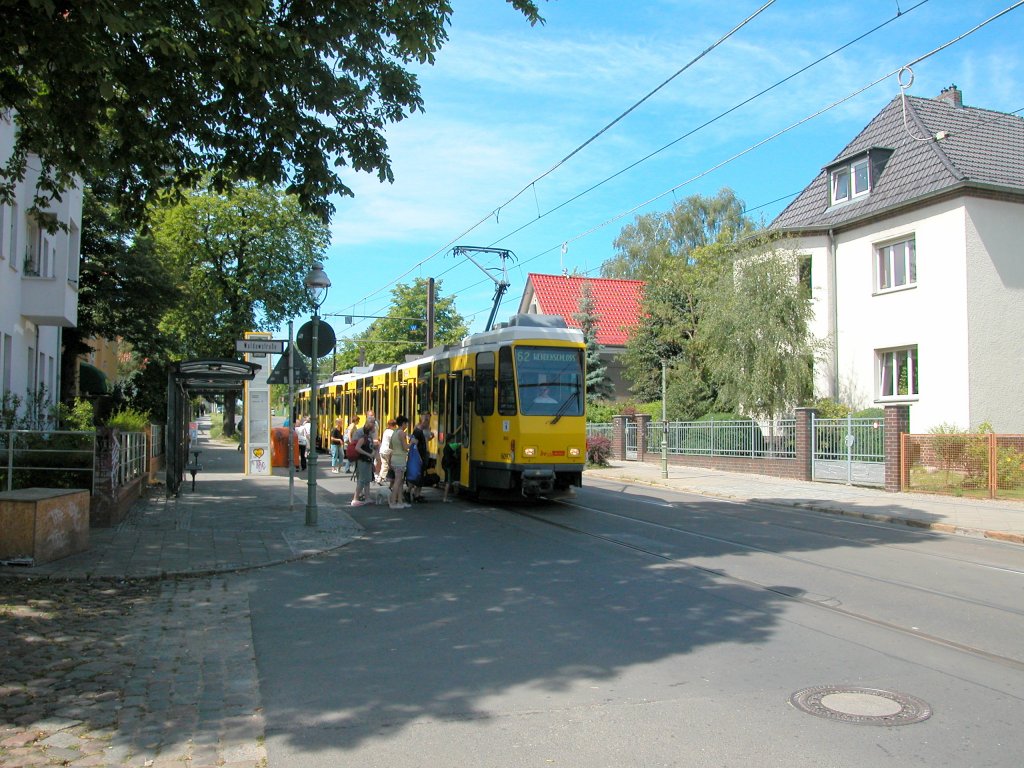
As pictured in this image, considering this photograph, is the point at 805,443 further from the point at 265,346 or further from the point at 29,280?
the point at 29,280

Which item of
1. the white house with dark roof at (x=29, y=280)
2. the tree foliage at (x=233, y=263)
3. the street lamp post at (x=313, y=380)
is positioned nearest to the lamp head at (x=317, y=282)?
the street lamp post at (x=313, y=380)

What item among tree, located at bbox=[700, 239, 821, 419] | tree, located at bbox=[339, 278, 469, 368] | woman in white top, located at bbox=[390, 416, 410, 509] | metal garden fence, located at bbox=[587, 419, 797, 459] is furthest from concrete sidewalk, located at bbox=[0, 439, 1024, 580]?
tree, located at bbox=[339, 278, 469, 368]

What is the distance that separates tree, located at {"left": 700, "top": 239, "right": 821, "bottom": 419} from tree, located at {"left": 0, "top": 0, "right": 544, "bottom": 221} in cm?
1996

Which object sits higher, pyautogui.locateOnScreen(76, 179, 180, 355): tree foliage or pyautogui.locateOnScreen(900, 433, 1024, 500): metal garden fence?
pyautogui.locateOnScreen(76, 179, 180, 355): tree foliage

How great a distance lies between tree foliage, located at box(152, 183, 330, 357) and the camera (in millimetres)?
47188

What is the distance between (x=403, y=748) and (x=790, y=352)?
87.8ft

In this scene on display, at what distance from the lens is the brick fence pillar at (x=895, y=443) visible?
2078 centimetres

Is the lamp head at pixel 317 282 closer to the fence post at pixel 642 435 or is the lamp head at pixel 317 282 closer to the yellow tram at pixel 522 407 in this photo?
the yellow tram at pixel 522 407

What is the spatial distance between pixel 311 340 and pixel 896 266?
20.4m

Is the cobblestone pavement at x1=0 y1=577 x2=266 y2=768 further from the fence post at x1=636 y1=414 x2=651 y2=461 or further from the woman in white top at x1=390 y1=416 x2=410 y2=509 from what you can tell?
the fence post at x1=636 y1=414 x2=651 y2=461

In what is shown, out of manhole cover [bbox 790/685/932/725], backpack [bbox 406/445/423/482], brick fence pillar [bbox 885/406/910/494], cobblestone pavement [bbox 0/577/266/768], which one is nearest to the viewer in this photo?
cobblestone pavement [bbox 0/577/266/768]

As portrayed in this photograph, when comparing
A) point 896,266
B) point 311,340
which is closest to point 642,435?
point 896,266

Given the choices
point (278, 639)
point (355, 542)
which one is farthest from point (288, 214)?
point (278, 639)

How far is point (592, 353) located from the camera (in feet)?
138
